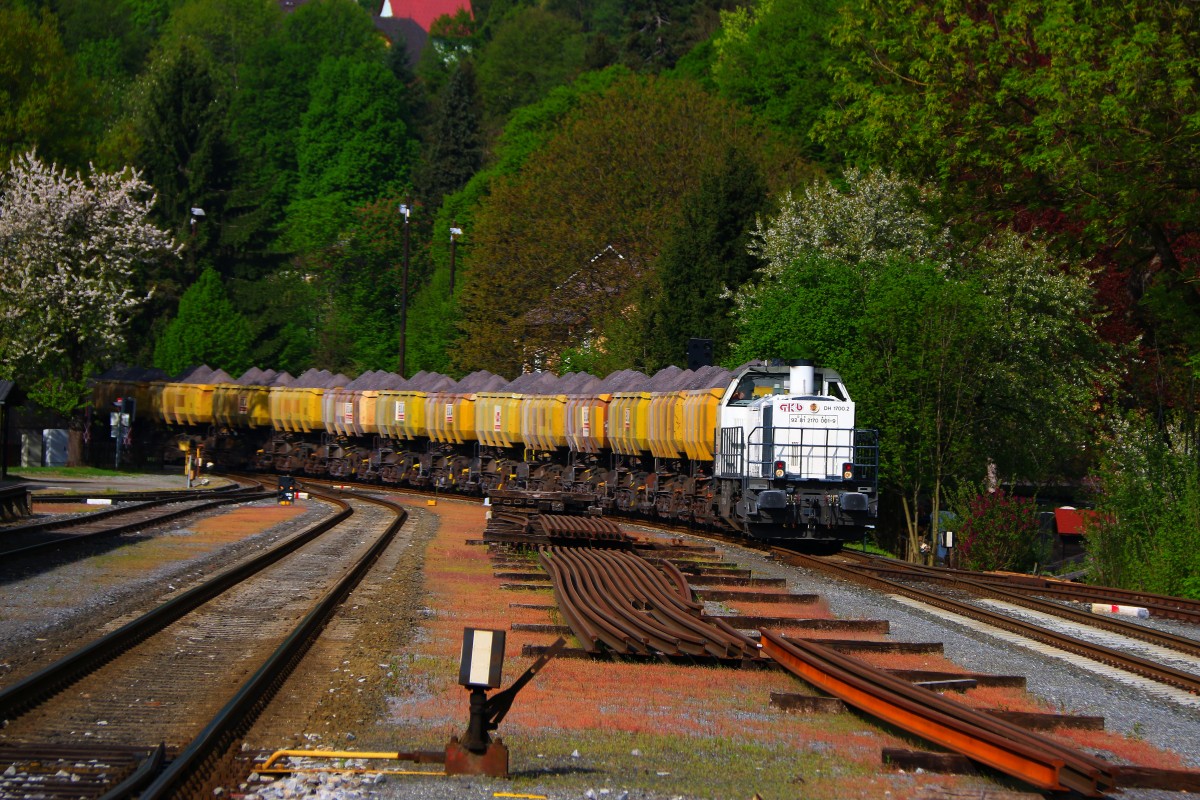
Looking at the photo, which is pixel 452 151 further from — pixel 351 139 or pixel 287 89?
pixel 287 89

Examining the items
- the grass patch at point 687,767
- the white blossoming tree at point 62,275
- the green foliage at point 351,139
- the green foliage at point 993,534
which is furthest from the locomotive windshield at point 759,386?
the green foliage at point 351,139

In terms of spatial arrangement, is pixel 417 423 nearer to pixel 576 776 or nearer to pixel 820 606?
pixel 820 606

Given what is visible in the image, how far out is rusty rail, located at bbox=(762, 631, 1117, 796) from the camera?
7.64 meters

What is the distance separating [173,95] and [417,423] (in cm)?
4275

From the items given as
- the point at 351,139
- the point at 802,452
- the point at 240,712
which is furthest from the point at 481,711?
the point at 351,139

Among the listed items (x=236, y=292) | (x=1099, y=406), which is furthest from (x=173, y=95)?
(x=1099, y=406)

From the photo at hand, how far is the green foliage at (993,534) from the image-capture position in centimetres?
2928

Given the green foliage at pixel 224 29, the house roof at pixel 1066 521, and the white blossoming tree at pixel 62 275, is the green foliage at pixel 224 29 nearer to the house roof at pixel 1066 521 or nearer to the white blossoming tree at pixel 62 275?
the white blossoming tree at pixel 62 275

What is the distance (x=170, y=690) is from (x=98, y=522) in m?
16.3

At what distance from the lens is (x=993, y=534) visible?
29.2m

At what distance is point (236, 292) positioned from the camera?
80812 mm

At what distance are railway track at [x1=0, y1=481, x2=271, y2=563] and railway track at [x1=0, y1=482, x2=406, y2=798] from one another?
435 cm

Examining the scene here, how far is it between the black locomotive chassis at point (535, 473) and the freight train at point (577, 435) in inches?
1.8

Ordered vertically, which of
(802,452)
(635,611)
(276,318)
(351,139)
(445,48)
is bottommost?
(635,611)
